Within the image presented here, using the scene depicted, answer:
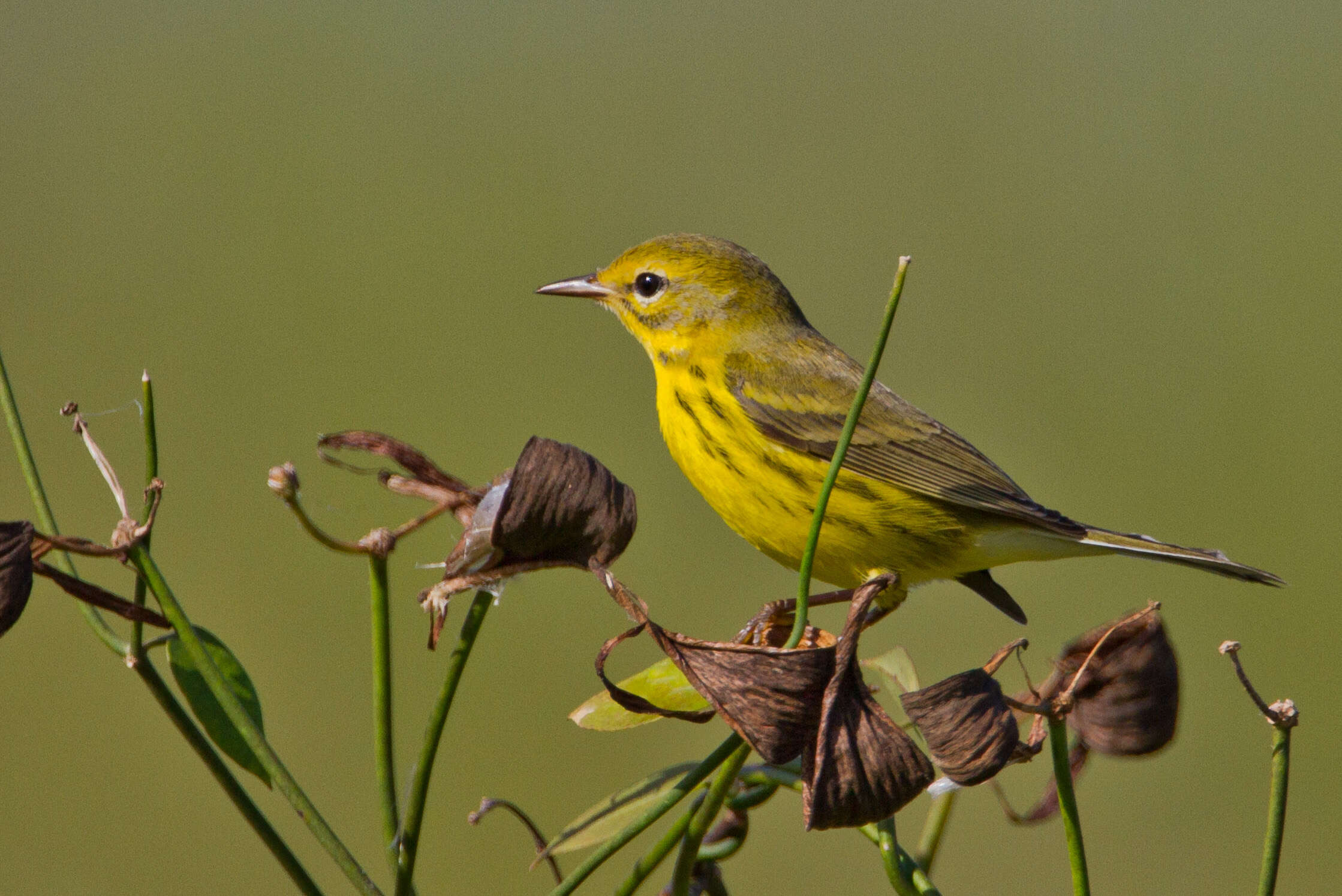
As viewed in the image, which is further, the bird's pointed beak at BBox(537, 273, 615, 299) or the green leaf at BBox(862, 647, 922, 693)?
the bird's pointed beak at BBox(537, 273, 615, 299)

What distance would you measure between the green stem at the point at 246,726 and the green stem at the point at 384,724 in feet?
0.21

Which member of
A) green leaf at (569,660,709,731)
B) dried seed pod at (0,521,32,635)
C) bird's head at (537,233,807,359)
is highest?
bird's head at (537,233,807,359)

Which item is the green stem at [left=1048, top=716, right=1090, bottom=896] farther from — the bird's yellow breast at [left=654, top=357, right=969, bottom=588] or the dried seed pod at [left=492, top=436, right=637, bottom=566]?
the bird's yellow breast at [left=654, top=357, right=969, bottom=588]

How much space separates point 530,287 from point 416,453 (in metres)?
5.14

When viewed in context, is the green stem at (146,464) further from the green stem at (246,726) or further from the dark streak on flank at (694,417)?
the dark streak on flank at (694,417)

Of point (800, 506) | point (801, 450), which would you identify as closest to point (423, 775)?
point (800, 506)

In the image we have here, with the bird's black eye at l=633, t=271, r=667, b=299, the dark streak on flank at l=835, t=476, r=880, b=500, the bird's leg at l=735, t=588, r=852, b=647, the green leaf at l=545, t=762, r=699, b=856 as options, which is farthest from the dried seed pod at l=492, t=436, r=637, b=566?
the bird's black eye at l=633, t=271, r=667, b=299

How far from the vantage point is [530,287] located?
603 cm

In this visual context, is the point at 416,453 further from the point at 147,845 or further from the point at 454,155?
the point at 454,155

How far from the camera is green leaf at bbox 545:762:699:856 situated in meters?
1.02

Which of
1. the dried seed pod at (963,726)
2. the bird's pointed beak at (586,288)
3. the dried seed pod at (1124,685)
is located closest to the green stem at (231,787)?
the dried seed pod at (963,726)

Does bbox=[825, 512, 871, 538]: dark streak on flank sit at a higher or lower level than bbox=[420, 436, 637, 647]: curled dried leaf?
lower

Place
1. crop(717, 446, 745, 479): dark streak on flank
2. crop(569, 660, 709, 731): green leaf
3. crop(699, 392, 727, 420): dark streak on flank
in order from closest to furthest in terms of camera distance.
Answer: crop(569, 660, 709, 731): green leaf → crop(717, 446, 745, 479): dark streak on flank → crop(699, 392, 727, 420): dark streak on flank

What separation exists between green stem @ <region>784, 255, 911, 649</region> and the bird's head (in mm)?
2013
